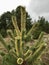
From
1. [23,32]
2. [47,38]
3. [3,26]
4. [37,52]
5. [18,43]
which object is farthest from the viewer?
[3,26]

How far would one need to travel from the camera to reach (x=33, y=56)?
5.47 meters

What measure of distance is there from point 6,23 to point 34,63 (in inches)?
1006

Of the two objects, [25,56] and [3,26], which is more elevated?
[25,56]

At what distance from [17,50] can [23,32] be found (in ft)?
1.41

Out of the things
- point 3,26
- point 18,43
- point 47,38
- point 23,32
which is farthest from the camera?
point 3,26

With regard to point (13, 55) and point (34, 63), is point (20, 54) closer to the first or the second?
point (13, 55)

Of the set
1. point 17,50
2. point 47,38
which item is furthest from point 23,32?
point 47,38

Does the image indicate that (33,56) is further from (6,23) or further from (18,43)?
(6,23)

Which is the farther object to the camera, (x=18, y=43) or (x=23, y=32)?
(x=23, y=32)

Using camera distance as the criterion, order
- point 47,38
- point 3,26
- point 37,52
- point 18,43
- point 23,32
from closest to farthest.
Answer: point 18,43
point 37,52
point 23,32
point 47,38
point 3,26

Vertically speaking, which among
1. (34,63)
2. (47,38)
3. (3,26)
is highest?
(34,63)

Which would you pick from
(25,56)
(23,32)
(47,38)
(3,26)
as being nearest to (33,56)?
(25,56)

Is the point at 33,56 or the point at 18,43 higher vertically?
the point at 18,43

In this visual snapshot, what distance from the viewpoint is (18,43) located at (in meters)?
4.98
